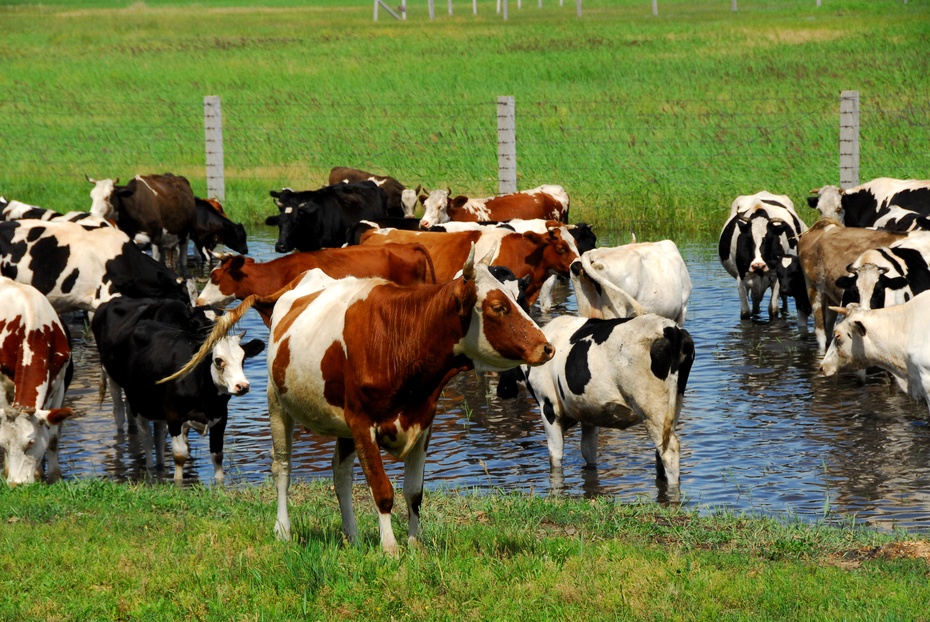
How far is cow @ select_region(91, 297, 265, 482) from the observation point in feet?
35.0

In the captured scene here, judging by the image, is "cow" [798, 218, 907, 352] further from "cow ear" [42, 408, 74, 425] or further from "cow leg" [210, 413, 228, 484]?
"cow ear" [42, 408, 74, 425]

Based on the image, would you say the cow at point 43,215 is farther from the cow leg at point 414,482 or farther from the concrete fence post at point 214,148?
the cow leg at point 414,482

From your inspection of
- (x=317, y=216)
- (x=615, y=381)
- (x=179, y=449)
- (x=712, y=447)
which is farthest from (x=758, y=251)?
(x=179, y=449)

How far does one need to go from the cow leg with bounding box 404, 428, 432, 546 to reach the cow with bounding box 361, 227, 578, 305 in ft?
25.9

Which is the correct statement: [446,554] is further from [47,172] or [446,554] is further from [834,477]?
[47,172]

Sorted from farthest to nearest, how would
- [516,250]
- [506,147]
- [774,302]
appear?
1. [506,147]
2. [774,302]
3. [516,250]

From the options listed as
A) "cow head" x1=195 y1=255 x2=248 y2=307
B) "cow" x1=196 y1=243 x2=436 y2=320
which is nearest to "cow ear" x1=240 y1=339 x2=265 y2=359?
"cow" x1=196 y1=243 x2=436 y2=320

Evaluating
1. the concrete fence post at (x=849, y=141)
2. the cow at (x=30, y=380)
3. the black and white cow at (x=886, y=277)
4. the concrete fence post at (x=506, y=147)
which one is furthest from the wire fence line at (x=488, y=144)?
the cow at (x=30, y=380)

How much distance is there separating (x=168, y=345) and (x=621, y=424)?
12.9ft

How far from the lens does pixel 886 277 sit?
42.3 ft

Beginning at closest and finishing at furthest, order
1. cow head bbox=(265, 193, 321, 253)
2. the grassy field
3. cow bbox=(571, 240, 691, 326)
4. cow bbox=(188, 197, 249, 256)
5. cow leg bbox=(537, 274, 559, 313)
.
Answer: cow bbox=(571, 240, 691, 326) → cow leg bbox=(537, 274, 559, 313) → cow head bbox=(265, 193, 321, 253) → cow bbox=(188, 197, 249, 256) → the grassy field

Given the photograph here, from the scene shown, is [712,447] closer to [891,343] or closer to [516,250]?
[891,343]

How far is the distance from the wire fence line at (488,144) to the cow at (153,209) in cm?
494

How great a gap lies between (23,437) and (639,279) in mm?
6409
